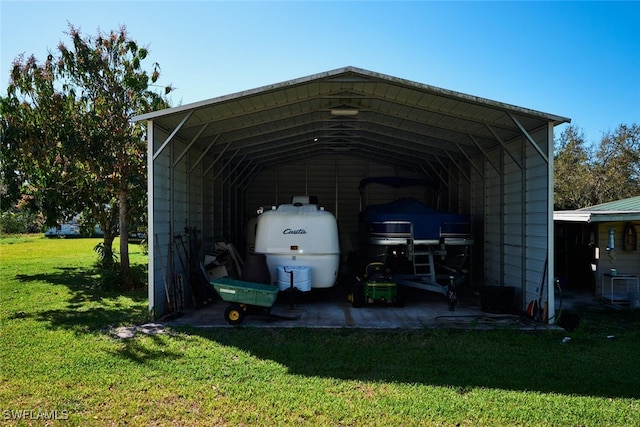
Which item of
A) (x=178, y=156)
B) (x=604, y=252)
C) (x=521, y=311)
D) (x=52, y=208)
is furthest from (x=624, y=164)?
(x=52, y=208)

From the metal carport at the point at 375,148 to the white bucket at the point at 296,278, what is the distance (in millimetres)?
2067

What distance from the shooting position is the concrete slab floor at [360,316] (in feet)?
24.7

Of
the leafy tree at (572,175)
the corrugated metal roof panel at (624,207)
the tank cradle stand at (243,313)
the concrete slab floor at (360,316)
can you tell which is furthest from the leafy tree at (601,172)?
the tank cradle stand at (243,313)

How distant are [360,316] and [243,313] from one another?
7.05ft

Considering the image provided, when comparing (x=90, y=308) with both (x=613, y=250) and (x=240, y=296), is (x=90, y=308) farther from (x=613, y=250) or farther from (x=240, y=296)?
(x=613, y=250)

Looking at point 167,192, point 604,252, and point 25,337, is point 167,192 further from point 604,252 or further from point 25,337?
point 604,252

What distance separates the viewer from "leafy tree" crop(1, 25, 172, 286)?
1050 cm

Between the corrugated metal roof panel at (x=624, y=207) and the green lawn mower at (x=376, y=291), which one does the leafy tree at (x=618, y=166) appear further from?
the green lawn mower at (x=376, y=291)

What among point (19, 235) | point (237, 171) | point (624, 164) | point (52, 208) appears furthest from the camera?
point (19, 235)

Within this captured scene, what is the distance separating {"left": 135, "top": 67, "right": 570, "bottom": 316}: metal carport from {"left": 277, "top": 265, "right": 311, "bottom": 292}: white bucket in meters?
2.07

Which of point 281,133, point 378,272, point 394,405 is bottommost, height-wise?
point 394,405

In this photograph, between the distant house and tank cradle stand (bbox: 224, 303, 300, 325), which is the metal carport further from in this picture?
the distant house

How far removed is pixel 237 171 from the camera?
1461cm

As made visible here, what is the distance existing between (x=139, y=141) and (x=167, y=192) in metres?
3.36
